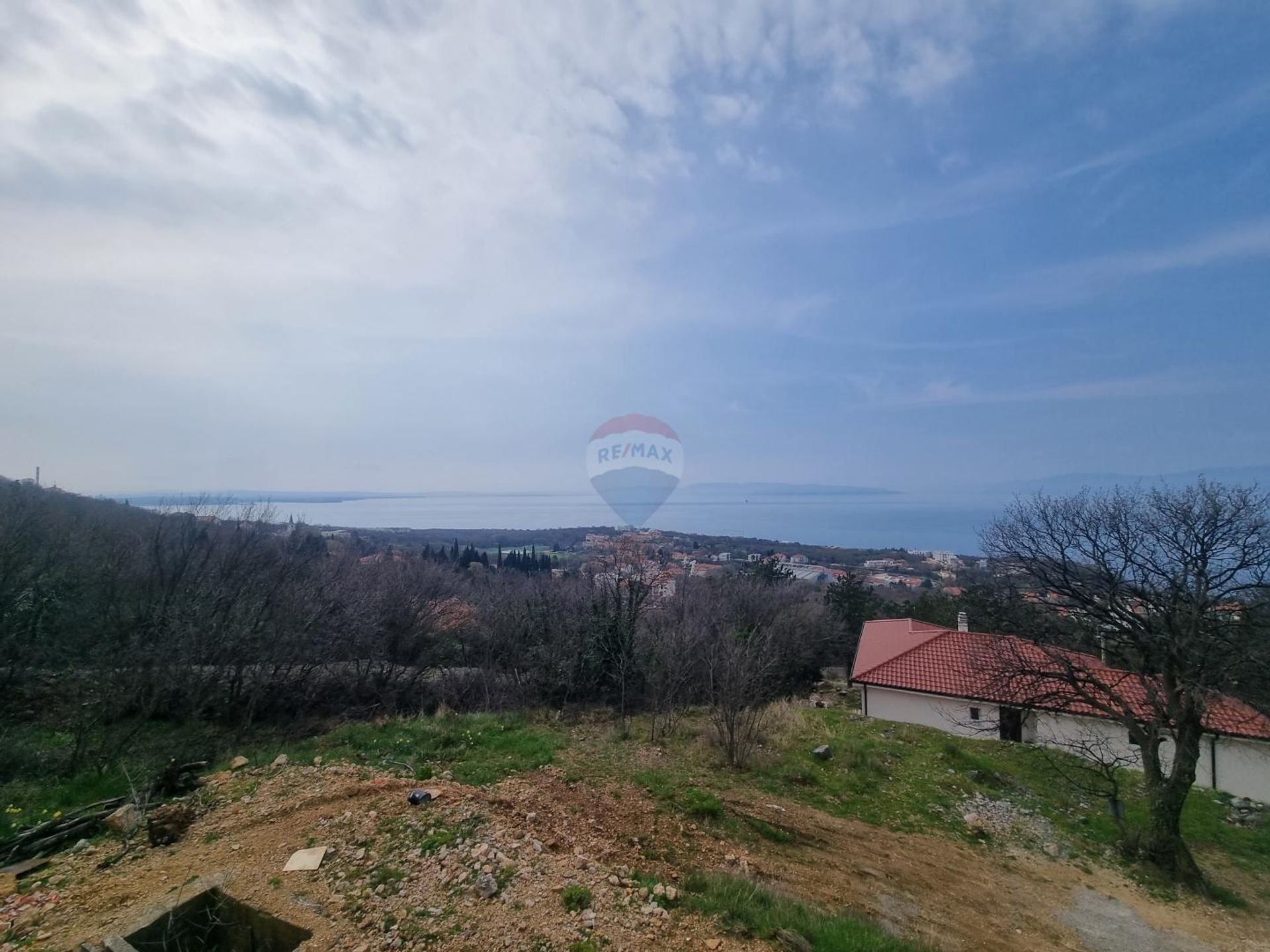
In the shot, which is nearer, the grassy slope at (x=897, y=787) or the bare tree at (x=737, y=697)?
the grassy slope at (x=897, y=787)

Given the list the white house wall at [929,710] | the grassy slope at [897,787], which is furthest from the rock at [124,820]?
the white house wall at [929,710]

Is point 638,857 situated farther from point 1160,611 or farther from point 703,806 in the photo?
point 1160,611

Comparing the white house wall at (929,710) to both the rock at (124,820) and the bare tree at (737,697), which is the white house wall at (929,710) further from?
the rock at (124,820)

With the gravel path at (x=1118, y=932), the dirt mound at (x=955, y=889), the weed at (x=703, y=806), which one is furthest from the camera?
the weed at (x=703, y=806)

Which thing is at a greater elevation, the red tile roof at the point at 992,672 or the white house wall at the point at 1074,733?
the red tile roof at the point at 992,672

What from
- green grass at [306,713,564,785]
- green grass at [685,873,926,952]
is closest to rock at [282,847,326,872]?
green grass at [306,713,564,785]

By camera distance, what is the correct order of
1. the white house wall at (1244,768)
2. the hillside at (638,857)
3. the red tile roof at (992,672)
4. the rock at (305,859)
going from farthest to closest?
the white house wall at (1244,768)
the red tile roof at (992,672)
the rock at (305,859)
the hillside at (638,857)

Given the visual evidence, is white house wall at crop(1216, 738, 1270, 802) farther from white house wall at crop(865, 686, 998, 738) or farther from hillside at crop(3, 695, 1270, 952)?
white house wall at crop(865, 686, 998, 738)
